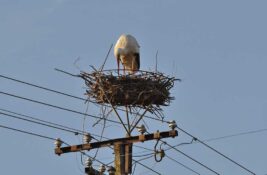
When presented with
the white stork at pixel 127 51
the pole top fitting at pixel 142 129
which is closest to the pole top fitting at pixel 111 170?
the pole top fitting at pixel 142 129

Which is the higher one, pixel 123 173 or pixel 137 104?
pixel 137 104

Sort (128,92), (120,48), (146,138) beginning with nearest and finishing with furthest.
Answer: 1. (146,138)
2. (128,92)
3. (120,48)

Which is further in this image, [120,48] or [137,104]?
[120,48]

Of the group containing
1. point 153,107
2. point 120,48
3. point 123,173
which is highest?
point 120,48

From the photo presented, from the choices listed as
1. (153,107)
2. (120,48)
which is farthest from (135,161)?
(120,48)

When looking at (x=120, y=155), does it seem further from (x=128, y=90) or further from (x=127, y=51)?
(x=127, y=51)

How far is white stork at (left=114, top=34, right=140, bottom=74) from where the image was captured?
22516 millimetres

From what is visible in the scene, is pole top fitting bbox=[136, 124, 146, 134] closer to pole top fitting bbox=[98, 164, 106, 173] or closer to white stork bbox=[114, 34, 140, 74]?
pole top fitting bbox=[98, 164, 106, 173]

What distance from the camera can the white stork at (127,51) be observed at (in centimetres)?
2252

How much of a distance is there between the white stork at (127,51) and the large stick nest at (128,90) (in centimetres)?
183

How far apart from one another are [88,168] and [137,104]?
7.77 feet

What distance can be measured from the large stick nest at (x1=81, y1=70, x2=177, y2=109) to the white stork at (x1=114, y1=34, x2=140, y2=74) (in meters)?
1.83

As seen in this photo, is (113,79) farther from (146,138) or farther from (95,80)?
(146,138)

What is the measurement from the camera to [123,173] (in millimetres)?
18484
